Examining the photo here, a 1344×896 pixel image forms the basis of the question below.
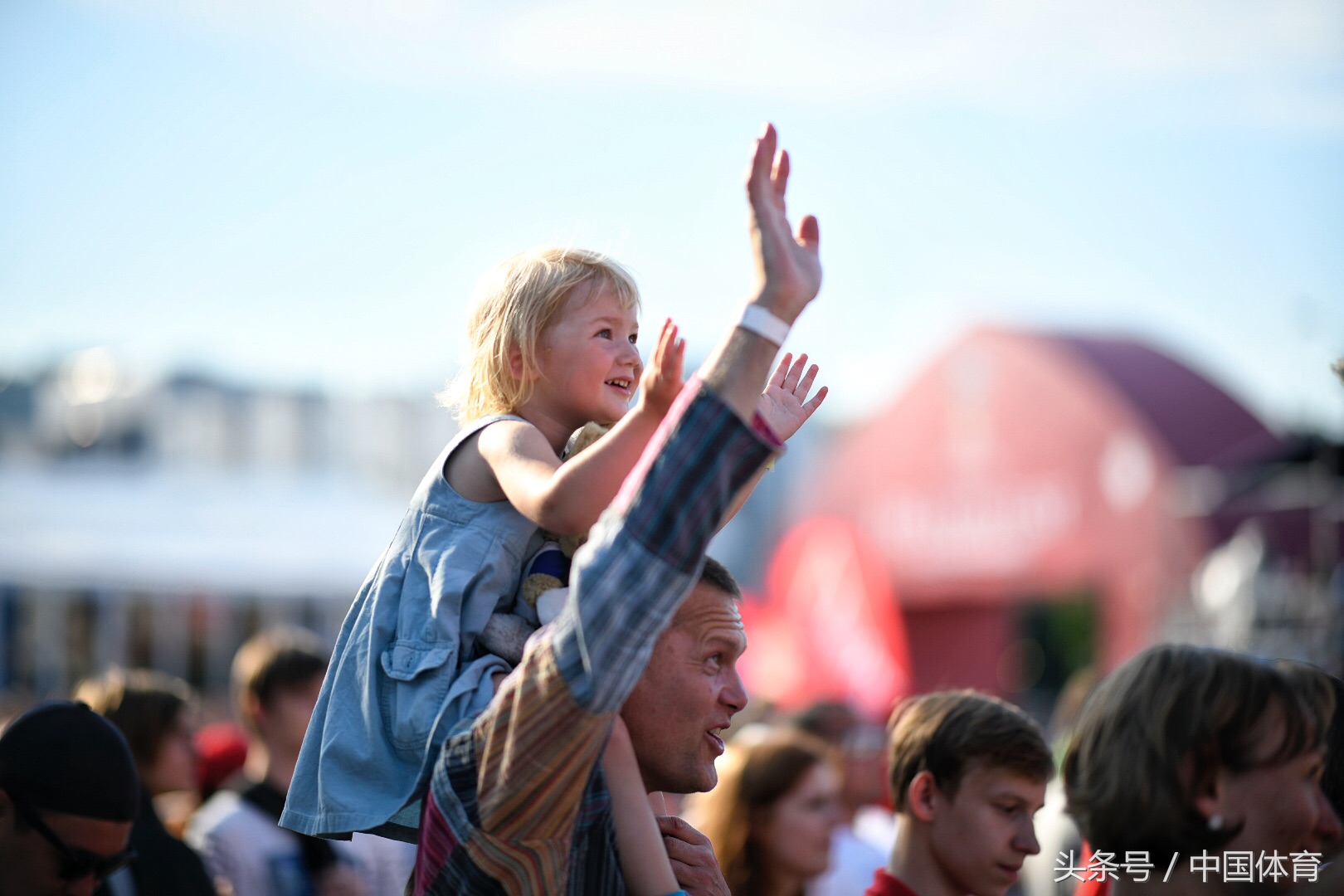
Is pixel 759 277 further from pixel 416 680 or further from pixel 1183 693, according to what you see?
pixel 1183 693

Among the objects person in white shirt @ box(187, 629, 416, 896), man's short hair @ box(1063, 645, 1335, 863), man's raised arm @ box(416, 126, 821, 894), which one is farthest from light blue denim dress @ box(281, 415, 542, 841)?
person in white shirt @ box(187, 629, 416, 896)

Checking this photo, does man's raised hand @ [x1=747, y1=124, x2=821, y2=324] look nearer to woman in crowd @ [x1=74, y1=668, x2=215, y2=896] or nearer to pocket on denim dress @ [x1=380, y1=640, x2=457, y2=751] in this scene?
pocket on denim dress @ [x1=380, y1=640, x2=457, y2=751]

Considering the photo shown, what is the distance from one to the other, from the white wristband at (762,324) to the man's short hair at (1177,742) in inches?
53.9

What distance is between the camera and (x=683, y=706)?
2.41m

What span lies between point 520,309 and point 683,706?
0.78 metres

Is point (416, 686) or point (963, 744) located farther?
point (963, 744)

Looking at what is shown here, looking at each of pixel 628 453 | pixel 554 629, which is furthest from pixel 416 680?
pixel 628 453

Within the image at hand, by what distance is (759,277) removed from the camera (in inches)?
75.0

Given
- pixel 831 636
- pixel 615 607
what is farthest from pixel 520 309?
pixel 831 636

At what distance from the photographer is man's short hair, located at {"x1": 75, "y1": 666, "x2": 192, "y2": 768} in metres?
4.61

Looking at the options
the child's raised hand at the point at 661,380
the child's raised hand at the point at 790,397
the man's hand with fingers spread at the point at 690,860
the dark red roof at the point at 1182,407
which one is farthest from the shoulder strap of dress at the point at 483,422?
the dark red roof at the point at 1182,407

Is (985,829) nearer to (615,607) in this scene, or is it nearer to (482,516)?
(482,516)

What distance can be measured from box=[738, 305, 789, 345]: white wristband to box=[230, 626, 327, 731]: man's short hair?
3.80 metres

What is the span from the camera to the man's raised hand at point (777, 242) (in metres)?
1.89
